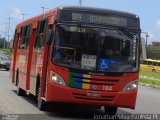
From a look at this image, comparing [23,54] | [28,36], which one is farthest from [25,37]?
[28,36]

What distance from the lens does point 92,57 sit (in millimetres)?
13242

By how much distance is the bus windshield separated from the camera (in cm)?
1323

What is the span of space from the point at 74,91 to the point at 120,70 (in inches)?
51.8

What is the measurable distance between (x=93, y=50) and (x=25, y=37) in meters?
6.38

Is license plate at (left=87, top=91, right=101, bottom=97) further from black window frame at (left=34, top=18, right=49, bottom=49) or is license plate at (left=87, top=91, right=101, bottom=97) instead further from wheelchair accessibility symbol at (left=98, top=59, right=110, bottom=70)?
black window frame at (left=34, top=18, right=49, bottom=49)

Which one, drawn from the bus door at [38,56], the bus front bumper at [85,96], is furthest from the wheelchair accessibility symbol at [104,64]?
the bus door at [38,56]

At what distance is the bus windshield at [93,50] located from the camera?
43.4 ft

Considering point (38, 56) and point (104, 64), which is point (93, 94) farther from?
point (38, 56)

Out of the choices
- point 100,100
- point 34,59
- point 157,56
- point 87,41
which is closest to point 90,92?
point 100,100

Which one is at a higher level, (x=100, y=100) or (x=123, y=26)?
(x=123, y=26)

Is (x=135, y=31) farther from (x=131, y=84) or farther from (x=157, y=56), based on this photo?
(x=157, y=56)

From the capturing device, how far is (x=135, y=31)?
540 inches

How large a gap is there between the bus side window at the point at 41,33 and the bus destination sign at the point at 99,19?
5.92 feet

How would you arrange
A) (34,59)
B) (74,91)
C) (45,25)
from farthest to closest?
1. (34,59)
2. (45,25)
3. (74,91)
